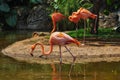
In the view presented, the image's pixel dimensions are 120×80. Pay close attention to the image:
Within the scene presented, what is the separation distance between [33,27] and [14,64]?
1285 cm

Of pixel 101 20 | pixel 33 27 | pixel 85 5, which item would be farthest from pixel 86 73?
pixel 33 27

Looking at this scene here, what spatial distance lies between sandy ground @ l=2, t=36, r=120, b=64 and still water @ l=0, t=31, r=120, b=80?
0.68m

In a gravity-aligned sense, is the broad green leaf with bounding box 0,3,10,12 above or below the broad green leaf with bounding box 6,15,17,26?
above

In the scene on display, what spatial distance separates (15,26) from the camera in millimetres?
24266

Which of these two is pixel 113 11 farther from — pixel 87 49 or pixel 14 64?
pixel 14 64

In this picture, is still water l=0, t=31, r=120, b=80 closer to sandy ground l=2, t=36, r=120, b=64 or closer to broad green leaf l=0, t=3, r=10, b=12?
sandy ground l=2, t=36, r=120, b=64

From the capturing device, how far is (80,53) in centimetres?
1246

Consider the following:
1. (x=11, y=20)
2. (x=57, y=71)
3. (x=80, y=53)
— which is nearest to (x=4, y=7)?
(x=11, y=20)

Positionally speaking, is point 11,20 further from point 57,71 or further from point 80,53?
point 57,71

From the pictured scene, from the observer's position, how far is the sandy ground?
465 inches

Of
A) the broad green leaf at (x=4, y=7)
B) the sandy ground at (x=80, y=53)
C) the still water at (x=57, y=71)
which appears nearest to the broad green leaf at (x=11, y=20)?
the broad green leaf at (x=4, y=7)

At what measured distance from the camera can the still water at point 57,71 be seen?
30.1ft

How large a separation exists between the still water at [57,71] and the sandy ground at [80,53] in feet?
2.23

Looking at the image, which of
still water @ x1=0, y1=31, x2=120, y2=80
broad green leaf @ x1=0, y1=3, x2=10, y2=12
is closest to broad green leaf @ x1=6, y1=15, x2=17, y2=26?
broad green leaf @ x1=0, y1=3, x2=10, y2=12
